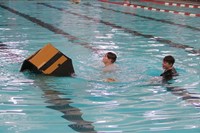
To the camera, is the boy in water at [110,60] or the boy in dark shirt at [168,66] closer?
the boy in dark shirt at [168,66]

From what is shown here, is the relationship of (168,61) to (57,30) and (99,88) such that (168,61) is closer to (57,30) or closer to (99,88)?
(99,88)

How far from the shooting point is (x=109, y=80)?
5027 millimetres

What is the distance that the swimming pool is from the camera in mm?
3541

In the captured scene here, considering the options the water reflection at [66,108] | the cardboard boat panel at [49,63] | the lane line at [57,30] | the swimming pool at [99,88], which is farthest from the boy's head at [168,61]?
the lane line at [57,30]

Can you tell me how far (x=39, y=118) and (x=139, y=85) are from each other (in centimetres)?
166

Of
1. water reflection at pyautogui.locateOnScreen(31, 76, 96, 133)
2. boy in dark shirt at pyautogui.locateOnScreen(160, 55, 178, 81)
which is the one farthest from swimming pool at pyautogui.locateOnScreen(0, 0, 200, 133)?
boy in dark shirt at pyautogui.locateOnScreen(160, 55, 178, 81)

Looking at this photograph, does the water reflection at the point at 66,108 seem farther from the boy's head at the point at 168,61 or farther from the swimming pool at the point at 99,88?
the boy's head at the point at 168,61

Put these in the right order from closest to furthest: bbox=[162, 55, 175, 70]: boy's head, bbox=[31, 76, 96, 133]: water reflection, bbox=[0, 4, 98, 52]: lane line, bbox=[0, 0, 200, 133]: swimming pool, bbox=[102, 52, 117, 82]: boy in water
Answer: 1. bbox=[31, 76, 96, 133]: water reflection
2. bbox=[0, 0, 200, 133]: swimming pool
3. bbox=[162, 55, 175, 70]: boy's head
4. bbox=[102, 52, 117, 82]: boy in water
5. bbox=[0, 4, 98, 52]: lane line

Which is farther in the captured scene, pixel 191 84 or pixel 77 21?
pixel 77 21

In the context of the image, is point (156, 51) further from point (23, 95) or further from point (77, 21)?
point (77, 21)

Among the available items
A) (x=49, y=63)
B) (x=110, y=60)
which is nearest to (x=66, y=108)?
(x=49, y=63)

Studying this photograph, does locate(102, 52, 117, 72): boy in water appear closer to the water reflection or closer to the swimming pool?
the swimming pool

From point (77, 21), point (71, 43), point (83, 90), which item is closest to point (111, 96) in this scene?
point (83, 90)

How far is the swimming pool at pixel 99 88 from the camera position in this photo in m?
3.54
